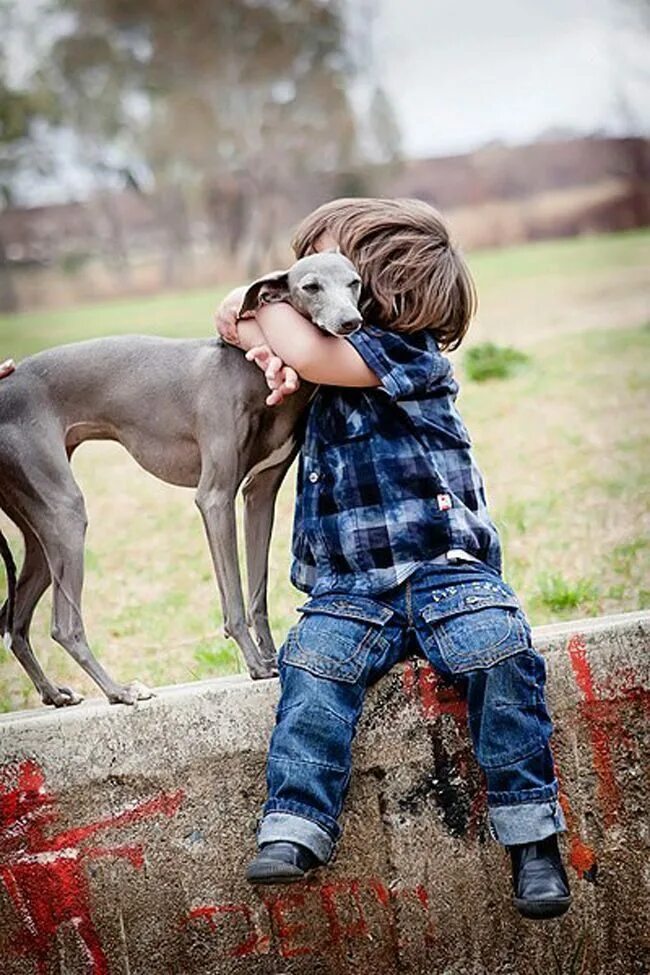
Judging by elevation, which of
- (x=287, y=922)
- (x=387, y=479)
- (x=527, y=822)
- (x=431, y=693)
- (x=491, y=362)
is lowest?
(x=491, y=362)

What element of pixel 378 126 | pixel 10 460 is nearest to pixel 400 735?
pixel 10 460

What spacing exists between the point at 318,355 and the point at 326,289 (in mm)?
159

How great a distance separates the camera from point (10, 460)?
3162mm

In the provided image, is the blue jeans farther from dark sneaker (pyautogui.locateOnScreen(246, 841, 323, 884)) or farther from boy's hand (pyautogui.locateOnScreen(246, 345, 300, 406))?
boy's hand (pyautogui.locateOnScreen(246, 345, 300, 406))

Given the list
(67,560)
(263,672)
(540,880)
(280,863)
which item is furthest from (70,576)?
(540,880)

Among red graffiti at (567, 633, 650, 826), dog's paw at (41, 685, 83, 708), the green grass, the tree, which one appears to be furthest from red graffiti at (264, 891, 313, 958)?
the tree

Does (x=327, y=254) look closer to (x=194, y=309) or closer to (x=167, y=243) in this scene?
(x=194, y=309)

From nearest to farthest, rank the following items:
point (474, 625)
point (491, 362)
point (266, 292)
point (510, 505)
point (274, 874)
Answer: point (274, 874) < point (474, 625) < point (266, 292) < point (510, 505) < point (491, 362)

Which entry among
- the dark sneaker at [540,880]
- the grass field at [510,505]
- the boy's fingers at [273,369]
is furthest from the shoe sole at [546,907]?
the grass field at [510,505]

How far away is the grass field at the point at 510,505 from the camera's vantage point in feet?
15.8

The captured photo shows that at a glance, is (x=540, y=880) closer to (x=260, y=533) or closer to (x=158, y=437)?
(x=260, y=533)

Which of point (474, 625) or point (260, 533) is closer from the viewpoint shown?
point (474, 625)

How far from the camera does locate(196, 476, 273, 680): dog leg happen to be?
3164 millimetres

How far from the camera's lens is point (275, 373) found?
10.3 ft
